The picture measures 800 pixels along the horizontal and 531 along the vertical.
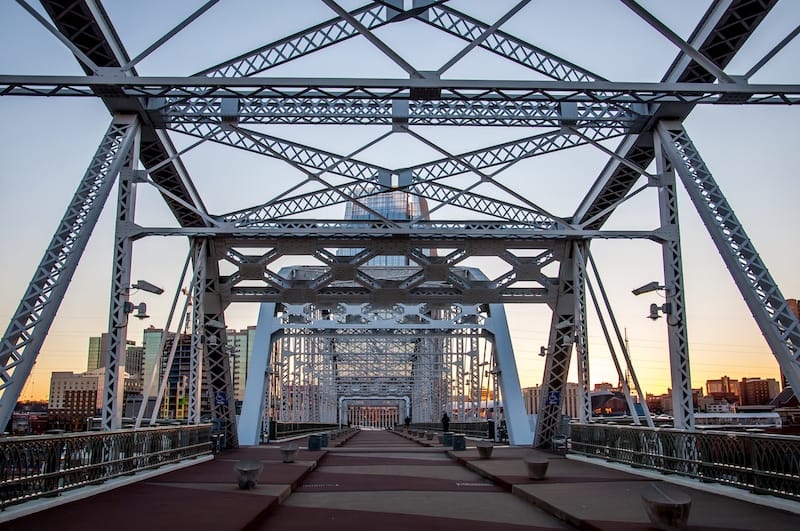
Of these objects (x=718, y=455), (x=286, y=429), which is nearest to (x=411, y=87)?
(x=718, y=455)

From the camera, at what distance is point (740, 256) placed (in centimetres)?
1609

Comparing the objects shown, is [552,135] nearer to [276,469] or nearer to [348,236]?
[348,236]

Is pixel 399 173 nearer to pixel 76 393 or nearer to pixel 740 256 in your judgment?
pixel 740 256

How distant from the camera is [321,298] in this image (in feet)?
94.6

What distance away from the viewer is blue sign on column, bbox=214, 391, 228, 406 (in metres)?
28.5

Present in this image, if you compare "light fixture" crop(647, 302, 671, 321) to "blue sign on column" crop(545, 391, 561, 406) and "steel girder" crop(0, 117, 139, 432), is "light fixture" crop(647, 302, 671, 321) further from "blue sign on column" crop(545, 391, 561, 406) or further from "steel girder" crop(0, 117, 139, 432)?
"steel girder" crop(0, 117, 139, 432)

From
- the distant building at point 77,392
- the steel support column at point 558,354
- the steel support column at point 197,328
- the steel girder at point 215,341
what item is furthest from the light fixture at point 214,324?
the distant building at point 77,392

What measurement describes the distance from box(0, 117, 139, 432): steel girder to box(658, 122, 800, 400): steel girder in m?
12.5

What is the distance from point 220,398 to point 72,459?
16.8 meters

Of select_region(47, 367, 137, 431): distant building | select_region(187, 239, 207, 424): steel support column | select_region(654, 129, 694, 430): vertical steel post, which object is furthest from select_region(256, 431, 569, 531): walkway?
select_region(47, 367, 137, 431): distant building

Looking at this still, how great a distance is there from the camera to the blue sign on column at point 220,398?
93.5 ft

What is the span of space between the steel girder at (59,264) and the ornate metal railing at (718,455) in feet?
38.7

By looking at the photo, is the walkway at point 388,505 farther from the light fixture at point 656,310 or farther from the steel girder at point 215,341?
the steel girder at point 215,341

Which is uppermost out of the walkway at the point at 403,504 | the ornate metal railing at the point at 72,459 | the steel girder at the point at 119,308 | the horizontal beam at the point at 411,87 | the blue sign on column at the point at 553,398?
the horizontal beam at the point at 411,87
